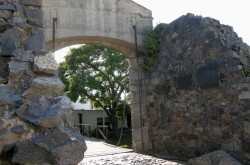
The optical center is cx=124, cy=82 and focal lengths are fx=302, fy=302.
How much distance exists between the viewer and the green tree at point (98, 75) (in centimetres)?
1438

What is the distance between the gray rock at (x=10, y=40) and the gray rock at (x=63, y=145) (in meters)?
1.23

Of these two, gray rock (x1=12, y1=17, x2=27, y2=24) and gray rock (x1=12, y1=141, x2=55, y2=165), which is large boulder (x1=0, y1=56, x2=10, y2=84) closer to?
gray rock (x1=12, y1=17, x2=27, y2=24)

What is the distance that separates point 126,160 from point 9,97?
3.61 metres

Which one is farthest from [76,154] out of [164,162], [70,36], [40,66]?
[70,36]

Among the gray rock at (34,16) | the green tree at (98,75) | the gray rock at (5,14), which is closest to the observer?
the gray rock at (5,14)

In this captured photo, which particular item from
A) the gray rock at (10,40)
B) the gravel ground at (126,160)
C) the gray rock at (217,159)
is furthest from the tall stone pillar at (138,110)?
the gray rock at (10,40)

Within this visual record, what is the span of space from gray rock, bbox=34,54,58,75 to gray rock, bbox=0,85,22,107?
1.13ft

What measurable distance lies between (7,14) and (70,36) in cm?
239

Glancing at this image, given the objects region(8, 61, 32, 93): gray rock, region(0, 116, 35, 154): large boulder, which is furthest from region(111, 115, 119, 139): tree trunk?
region(0, 116, 35, 154): large boulder

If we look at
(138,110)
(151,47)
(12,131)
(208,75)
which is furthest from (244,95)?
(12,131)

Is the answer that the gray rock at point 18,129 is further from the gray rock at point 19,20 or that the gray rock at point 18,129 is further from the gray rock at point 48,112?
the gray rock at point 19,20

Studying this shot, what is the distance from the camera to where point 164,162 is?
5.52 metres

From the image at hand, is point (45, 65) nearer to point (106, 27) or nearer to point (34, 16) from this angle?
point (34, 16)

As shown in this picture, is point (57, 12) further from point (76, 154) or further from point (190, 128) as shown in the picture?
point (76, 154)
